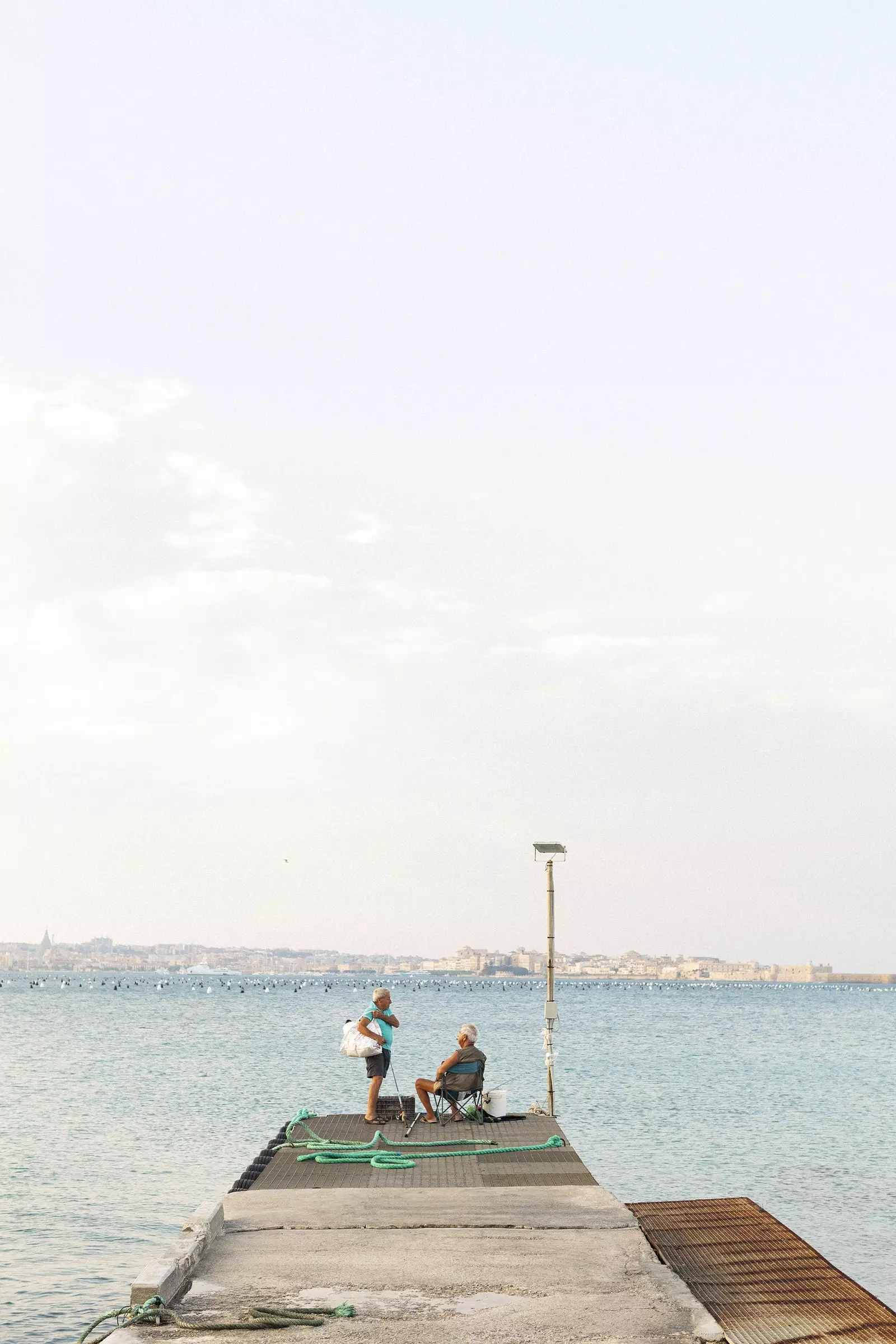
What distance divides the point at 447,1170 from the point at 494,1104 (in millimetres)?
4073

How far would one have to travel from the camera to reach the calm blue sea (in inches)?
750

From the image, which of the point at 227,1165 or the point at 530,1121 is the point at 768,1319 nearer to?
the point at 530,1121

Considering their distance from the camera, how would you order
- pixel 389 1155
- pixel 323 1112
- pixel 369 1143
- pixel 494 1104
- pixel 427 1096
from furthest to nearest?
pixel 323 1112
pixel 494 1104
pixel 427 1096
pixel 369 1143
pixel 389 1155

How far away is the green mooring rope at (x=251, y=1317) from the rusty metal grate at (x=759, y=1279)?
A: 2.91 meters

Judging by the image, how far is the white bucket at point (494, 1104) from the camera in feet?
60.2


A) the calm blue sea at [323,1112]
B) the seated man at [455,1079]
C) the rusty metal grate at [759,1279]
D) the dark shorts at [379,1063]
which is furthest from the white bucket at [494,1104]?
the calm blue sea at [323,1112]

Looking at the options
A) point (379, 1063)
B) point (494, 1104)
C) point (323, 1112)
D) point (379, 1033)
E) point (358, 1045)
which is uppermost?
point (379, 1033)

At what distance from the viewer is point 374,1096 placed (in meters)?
17.6

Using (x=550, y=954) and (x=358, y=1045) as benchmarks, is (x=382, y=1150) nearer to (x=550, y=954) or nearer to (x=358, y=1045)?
(x=358, y=1045)

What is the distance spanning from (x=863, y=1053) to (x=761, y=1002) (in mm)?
97277

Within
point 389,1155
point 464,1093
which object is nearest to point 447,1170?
point 389,1155

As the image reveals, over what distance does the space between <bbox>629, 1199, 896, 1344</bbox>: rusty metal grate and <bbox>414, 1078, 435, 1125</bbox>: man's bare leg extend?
3.14 meters

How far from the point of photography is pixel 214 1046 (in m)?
67.6

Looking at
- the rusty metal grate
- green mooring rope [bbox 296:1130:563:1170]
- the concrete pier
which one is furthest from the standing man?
the rusty metal grate
